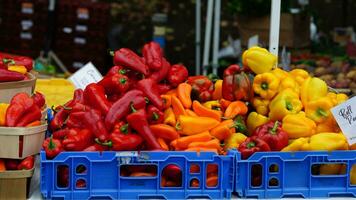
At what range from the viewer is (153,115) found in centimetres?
296

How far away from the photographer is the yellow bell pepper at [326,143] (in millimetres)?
2887

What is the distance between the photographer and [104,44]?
8.89m

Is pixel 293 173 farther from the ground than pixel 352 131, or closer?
closer

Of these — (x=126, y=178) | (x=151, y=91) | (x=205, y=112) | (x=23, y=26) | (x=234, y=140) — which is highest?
(x=23, y=26)

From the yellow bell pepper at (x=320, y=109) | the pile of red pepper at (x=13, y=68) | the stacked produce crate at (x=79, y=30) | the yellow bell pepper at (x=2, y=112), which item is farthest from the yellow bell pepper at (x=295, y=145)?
the stacked produce crate at (x=79, y=30)

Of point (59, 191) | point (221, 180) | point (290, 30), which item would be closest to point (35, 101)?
point (59, 191)

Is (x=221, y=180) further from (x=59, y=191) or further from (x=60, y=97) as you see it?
(x=60, y=97)

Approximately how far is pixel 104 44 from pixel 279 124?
242 inches

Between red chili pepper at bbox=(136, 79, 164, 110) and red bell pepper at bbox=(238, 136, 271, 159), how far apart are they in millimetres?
430

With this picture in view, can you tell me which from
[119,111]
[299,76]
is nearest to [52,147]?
[119,111]

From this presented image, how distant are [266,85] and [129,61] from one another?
0.68 m

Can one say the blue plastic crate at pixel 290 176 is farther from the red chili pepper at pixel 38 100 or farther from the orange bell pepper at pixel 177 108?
the red chili pepper at pixel 38 100

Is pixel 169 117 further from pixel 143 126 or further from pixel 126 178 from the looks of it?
pixel 126 178

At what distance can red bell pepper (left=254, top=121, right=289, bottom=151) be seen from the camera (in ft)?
9.52
